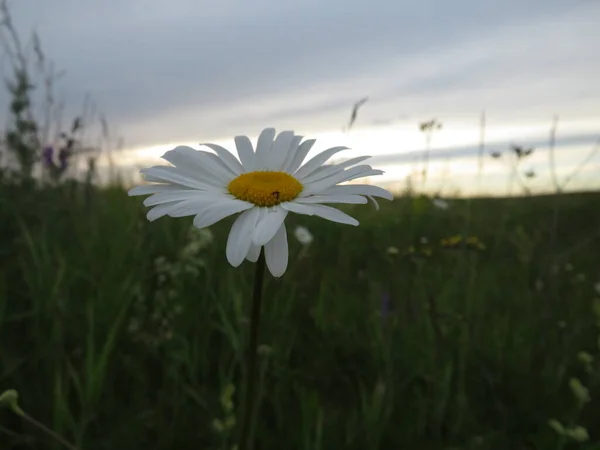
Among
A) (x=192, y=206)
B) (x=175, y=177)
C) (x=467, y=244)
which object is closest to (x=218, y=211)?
(x=192, y=206)

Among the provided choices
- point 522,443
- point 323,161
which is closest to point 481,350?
point 522,443

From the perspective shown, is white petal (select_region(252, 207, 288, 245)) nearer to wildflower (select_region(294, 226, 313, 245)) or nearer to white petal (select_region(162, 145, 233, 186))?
white petal (select_region(162, 145, 233, 186))

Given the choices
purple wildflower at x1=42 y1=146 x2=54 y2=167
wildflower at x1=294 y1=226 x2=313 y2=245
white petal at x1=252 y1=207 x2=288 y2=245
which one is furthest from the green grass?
white petal at x1=252 y1=207 x2=288 y2=245

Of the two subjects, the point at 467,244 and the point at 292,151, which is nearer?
the point at 292,151

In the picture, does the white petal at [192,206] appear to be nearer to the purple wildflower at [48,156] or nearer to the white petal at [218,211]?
the white petal at [218,211]

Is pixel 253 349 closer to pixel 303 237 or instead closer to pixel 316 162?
pixel 316 162

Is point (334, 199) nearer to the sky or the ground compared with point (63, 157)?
nearer to the ground

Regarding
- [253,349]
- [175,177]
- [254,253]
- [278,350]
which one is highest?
[175,177]

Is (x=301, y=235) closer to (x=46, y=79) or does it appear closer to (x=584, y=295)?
(x=584, y=295)
